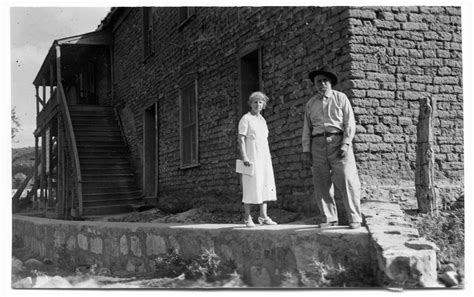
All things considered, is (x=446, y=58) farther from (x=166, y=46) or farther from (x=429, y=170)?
(x=166, y=46)

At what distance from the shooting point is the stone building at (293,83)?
20.4 feet

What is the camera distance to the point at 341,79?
247 inches

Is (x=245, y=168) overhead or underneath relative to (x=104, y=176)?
underneath

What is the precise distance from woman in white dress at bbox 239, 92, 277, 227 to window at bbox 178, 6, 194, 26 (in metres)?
5.18

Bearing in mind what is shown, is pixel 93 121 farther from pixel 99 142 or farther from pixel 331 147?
pixel 331 147

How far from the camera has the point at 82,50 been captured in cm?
1593

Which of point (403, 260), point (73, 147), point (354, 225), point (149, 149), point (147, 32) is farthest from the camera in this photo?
point (149, 149)

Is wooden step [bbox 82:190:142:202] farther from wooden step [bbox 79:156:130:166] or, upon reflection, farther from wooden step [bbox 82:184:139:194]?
wooden step [bbox 79:156:130:166]

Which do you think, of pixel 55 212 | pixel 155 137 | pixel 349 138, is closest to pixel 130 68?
pixel 155 137

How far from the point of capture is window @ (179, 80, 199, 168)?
10.3 meters

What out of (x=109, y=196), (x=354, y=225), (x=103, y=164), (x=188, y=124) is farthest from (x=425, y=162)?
(x=103, y=164)

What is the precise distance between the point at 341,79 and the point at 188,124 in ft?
16.3

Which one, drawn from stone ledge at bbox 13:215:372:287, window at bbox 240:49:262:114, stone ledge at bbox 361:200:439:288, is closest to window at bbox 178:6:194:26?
window at bbox 240:49:262:114

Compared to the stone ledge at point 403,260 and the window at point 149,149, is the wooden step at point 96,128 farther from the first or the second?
the stone ledge at point 403,260
